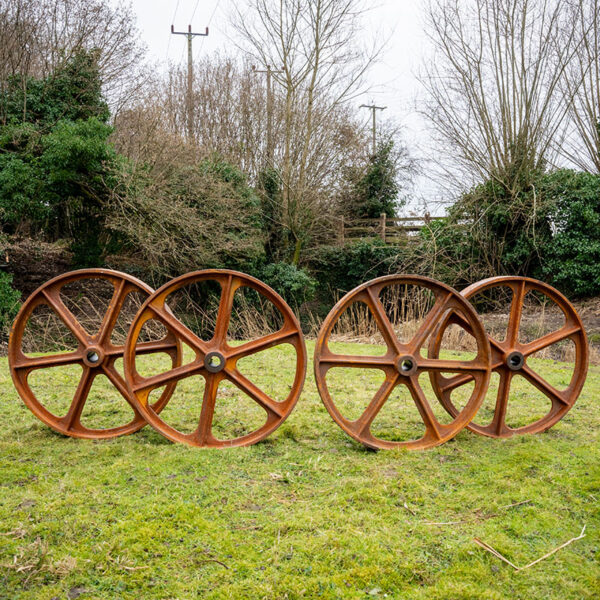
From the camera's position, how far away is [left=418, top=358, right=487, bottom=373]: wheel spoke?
161 inches

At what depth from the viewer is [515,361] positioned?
439cm

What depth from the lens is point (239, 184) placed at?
1705cm

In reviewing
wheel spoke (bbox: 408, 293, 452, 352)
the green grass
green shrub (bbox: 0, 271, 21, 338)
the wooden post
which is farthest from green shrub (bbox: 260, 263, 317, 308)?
wheel spoke (bbox: 408, 293, 452, 352)

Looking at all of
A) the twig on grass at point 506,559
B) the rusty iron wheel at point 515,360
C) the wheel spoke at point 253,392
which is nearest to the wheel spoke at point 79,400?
the wheel spoke at point 253,392

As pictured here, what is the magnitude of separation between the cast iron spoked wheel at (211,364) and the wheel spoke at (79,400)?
51cm

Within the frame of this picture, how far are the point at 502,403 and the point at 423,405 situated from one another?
0.74 metres

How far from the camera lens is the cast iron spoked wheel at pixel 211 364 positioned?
13.3 ft

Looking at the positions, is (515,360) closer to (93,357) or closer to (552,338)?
(552,338)

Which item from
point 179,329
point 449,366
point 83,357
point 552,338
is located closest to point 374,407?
point 449,366

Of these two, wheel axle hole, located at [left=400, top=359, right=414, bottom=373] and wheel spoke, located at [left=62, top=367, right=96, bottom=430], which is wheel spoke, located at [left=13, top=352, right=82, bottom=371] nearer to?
wheel spoke, located at [left=62, top=367, right=96, bottom=430]

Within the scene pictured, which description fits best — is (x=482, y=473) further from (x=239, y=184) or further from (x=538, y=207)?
(x=239, y=184)

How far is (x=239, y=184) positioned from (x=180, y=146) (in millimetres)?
1998

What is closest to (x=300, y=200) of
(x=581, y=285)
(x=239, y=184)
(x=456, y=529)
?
(x=239, y=184)

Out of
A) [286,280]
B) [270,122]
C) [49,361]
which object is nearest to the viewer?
[49,361]
